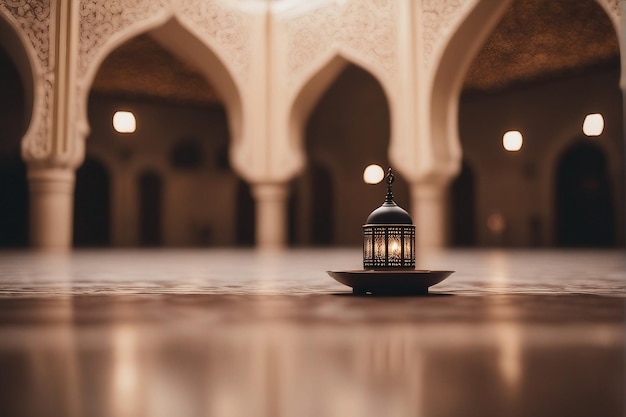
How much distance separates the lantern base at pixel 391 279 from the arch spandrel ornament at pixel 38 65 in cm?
555

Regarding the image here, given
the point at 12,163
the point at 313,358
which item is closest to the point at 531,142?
the point at 12,163

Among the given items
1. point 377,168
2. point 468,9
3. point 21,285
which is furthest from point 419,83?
point 21,285

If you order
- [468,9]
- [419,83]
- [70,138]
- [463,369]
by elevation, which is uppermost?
[468,9]

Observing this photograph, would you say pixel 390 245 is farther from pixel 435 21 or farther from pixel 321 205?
pixel 321 205

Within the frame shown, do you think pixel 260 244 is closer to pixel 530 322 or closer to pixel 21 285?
pixel 21 285

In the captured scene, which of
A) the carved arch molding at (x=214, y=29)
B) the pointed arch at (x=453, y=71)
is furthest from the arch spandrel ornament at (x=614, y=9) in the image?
the carved arch molding at (x=214, y=29)

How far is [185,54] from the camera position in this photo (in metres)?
8.05

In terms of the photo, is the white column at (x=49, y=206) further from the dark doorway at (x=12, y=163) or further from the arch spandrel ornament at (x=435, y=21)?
the dark doorway at (x=12, y=163)

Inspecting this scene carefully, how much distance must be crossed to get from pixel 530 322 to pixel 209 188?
1140cm

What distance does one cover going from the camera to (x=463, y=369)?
2.76 feet

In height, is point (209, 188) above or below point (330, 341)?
above

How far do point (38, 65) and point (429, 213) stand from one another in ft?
13.8

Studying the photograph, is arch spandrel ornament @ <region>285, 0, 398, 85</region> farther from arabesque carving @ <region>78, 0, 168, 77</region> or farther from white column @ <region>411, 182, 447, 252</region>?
arabesque carving @ <region>78, 0, 168, 77</region>

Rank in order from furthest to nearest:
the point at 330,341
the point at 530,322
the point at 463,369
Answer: the point at 530,322 < the point at 330,341 < the point at 463,369
